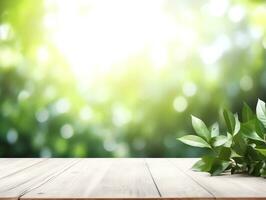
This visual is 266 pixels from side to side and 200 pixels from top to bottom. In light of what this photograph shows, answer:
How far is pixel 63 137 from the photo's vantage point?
289 centimetres

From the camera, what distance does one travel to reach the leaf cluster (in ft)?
4.59

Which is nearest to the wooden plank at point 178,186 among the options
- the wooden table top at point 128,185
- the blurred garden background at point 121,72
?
the wooden table top at point 128,185

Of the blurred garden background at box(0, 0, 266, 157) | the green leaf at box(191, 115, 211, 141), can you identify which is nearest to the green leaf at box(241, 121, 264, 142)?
the green leaf at box(191, 115, 211, 141)

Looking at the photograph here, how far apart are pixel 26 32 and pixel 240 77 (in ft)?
4.26

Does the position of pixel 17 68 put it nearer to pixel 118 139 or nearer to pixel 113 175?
pixel 118 139

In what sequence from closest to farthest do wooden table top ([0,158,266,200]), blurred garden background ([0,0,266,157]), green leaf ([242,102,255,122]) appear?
wooden table top ([0,158,266,200]) < green leaf ([242,102,255,122]) < blurred garden background ([0,0,266,157])

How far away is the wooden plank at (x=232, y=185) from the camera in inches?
40.1

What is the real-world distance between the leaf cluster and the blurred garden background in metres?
1.36

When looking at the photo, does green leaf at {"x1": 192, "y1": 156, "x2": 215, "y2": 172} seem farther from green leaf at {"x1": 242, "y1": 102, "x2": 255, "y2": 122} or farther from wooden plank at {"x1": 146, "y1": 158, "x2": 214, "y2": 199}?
green leaf at {"x1": 242, "y1": 102, "x2": 255, "y2": 122}

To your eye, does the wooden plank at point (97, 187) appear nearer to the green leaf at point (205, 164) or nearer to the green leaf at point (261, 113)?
the green leaf at point (205, 164)

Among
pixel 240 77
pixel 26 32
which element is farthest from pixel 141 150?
pixel 26 32

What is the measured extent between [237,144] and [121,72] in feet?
4.92

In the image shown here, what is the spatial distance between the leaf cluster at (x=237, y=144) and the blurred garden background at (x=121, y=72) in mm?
1364

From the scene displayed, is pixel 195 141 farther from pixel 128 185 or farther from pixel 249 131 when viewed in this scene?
pixel 128 185
